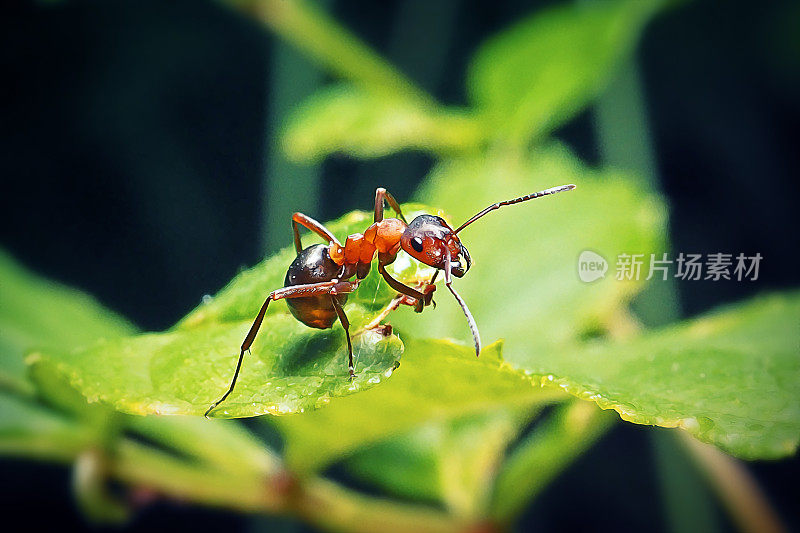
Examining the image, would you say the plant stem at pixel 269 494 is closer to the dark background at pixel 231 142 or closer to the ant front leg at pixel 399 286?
the ant front leg at pixel 399 286

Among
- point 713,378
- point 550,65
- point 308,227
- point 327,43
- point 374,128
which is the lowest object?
A: point 713,378

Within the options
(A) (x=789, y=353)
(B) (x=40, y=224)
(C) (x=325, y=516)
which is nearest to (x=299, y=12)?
(B) (x=40, y=224)

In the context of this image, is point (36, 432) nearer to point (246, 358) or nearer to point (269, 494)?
point (269, 494)

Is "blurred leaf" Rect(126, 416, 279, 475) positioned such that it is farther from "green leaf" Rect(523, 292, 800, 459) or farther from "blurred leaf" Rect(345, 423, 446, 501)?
"green leaf" Rect(523, 292, 800, 459)

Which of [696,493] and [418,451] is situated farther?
[696,493]

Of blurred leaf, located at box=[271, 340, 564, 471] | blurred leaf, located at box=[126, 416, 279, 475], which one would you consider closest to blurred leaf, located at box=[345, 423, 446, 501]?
blurred leaf, located at box=[126, 416, 279, 475]

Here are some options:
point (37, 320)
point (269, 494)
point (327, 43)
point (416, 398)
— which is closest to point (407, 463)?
point (269, 494)

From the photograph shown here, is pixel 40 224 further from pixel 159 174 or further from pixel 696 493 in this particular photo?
pixel 696 493

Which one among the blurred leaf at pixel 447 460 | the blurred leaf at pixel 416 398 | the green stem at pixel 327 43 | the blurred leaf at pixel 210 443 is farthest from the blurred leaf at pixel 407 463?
the green stem at pixel 327 43

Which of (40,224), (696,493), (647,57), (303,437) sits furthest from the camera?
(647,57)
